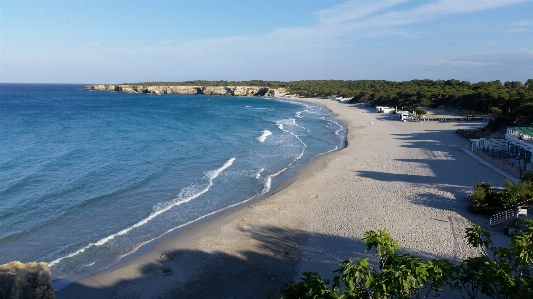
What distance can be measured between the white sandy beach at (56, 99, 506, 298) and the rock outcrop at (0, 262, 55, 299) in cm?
437

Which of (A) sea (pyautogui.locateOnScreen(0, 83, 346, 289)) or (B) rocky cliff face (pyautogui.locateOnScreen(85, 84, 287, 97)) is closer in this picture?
(A) sea (pyautogui.locateOnScreen(0, 83, 346, 289))

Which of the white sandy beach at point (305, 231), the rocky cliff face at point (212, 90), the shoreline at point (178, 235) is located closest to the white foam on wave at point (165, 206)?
the shoreline at point (178, 235)

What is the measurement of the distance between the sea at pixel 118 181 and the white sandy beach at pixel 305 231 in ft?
5.02

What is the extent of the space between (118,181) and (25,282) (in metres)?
17.4

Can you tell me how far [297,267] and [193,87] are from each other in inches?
5877

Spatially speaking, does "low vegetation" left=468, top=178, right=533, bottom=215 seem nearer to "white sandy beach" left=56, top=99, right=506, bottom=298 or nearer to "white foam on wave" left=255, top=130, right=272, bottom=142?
"white sandy beach" left=56, top=99, right=506, bottom=298

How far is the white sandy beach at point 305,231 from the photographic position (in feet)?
43.1

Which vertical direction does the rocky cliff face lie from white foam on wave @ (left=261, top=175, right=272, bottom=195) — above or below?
above

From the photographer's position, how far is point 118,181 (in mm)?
25016

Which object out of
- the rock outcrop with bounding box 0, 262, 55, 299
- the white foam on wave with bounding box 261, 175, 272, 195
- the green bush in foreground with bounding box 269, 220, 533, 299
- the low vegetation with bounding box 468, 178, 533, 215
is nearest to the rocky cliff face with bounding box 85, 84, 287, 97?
the white foam on wave with bounding box 261, 175, 272, 195

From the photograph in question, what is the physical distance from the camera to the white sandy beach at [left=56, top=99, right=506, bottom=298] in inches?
517

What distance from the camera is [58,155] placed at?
104 feet

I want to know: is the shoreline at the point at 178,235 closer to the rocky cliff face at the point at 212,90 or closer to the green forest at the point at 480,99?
the green forest at the point at 480,99

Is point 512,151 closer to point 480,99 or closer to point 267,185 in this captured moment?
point 267,185
